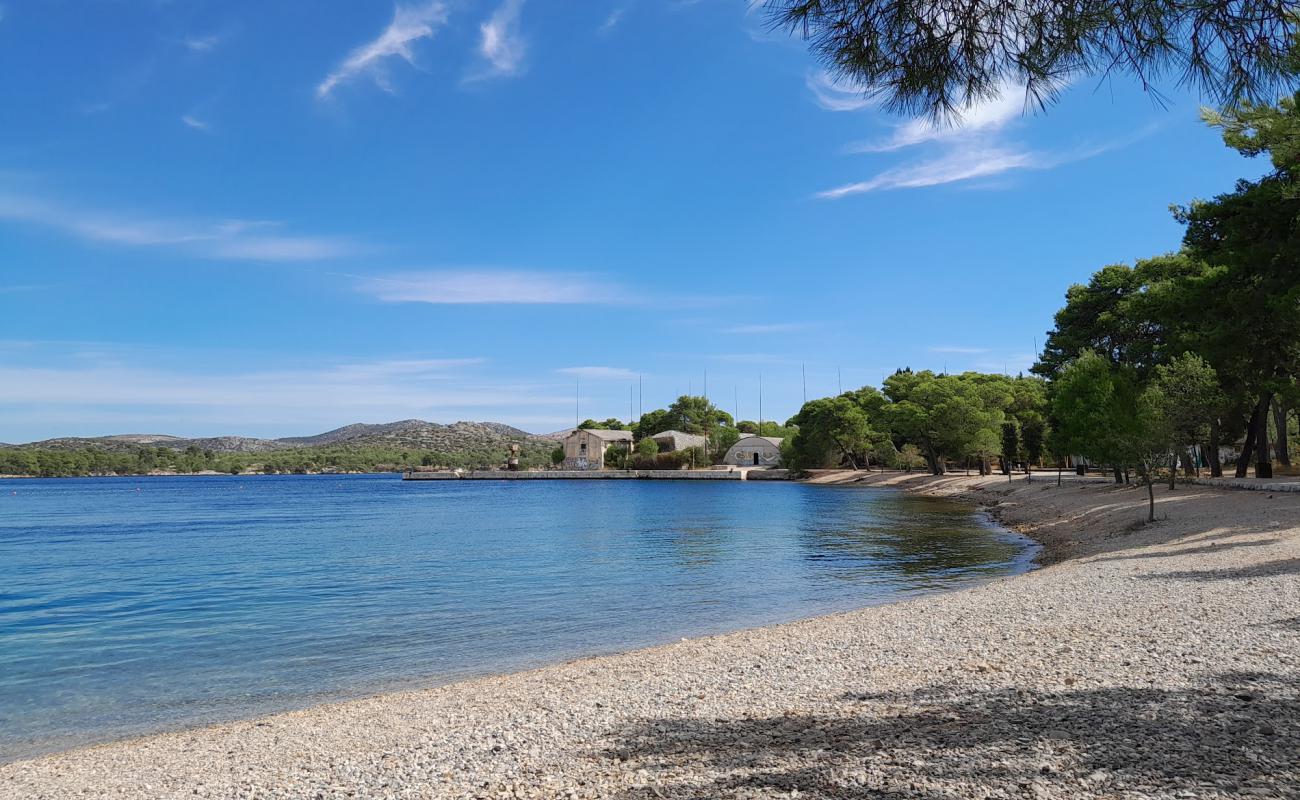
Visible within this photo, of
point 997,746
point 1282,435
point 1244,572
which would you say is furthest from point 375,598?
point 1282,435

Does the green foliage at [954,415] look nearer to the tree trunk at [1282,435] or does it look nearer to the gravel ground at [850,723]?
the tree trunk at [1282,435]

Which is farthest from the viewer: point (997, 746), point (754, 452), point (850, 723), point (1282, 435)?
point (754, 452)

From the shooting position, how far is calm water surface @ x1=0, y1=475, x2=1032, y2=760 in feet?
39.7

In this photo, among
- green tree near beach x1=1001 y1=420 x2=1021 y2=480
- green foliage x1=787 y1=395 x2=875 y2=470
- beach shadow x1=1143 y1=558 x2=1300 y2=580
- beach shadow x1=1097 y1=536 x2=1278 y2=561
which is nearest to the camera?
beach shadow x1=1143 y1=558 x2=1300 y2=580

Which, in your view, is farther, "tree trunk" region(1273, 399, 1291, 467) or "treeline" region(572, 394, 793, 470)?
"treeline" region(572, 394, 793, 470)

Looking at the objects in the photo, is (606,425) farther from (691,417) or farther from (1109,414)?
(1109,414)

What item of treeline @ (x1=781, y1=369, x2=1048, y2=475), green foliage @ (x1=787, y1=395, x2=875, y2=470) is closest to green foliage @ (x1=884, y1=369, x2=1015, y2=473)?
treeline @ (x1=781, y1=369, x2=1048, y2=475)

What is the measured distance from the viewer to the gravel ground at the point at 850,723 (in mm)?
5242

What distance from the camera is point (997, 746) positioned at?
18.5 ft

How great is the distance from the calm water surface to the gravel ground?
240cm

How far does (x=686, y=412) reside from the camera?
15862 centimetres

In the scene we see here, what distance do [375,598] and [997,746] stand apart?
17417 millimetres

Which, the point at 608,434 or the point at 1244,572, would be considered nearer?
the point at 1244,572

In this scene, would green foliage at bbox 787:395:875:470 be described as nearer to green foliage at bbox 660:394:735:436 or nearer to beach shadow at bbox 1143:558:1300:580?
green foliage at bbox 660:394:735:436
